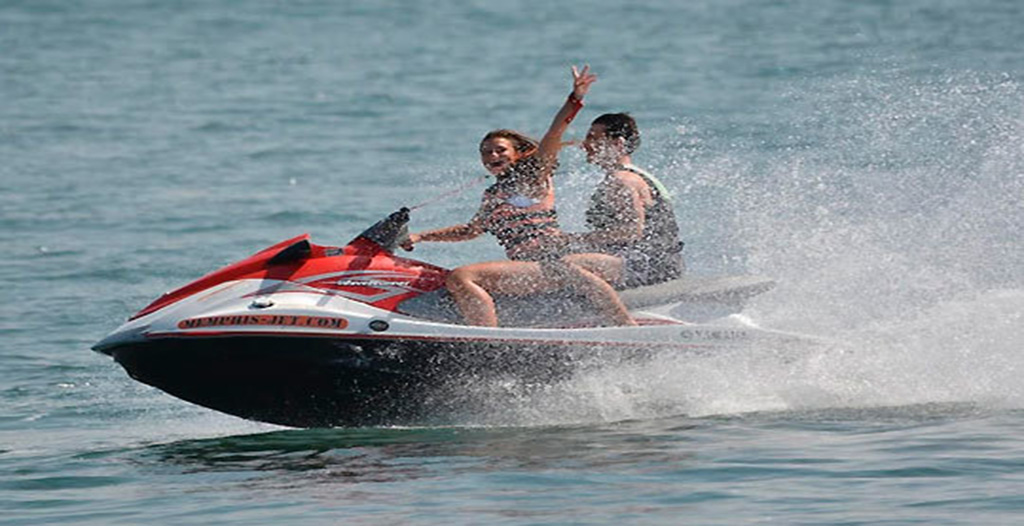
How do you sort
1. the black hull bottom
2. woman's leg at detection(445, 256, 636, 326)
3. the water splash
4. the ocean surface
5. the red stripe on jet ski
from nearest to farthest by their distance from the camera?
the ocean surface
the red stripe on jet ski
the black hull bottom
woman's leg at detection(445, 256, 636, 326)
the water splash

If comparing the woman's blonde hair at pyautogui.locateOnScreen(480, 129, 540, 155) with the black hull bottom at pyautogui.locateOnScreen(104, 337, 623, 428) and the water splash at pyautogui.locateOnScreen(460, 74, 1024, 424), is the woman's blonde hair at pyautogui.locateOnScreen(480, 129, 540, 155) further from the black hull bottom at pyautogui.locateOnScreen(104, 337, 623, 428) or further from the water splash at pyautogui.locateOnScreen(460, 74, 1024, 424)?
the water splash at pyautogui.locateOnScreen(460, 74, 1024, 424)

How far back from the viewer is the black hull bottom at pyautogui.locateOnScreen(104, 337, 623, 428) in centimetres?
941

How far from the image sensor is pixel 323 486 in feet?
28.5

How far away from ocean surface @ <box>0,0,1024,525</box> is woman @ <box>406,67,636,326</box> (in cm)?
47

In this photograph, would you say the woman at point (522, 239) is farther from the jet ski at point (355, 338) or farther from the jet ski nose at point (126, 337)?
the jet ski nose at point (126, 337)

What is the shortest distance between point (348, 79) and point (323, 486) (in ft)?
83.7

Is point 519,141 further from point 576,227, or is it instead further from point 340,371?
point 576,227

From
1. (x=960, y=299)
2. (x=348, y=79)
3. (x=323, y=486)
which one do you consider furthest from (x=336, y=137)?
(x=323, y=486)

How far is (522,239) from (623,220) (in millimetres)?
517

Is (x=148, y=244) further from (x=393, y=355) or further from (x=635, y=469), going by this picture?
(x=635, y=469)

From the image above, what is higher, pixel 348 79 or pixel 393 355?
pixel 348 79

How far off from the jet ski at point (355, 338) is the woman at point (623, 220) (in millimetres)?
156

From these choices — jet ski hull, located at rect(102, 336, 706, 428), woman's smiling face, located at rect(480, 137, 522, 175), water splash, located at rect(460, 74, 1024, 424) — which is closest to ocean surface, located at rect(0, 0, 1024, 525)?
water splash, located at rect(460, 74, 1024, 424)

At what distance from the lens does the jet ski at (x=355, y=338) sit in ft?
30.8
